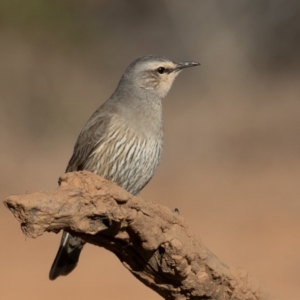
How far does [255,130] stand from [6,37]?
18.5ft

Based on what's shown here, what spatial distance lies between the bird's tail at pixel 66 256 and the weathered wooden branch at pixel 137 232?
1.59 meters

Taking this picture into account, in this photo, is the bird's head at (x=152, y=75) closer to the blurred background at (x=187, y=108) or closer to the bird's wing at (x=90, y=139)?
the bird's wing at (x=90, y=139)

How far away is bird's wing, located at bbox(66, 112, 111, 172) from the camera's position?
6.98m

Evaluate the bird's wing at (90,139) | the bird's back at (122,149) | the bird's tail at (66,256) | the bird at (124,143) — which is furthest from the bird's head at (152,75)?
the bird's tail at (66,256)

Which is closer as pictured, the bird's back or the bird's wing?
the bird's back

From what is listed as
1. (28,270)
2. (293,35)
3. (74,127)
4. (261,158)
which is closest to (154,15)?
(293,35)

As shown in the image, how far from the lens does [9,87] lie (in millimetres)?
18562

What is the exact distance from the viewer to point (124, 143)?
270 inches

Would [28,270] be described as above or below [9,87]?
below

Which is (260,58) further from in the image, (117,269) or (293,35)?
(117,269)

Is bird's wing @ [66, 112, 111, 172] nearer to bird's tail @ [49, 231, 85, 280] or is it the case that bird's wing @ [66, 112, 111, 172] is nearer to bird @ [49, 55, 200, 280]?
bird @ [49, 55, 200, 280]

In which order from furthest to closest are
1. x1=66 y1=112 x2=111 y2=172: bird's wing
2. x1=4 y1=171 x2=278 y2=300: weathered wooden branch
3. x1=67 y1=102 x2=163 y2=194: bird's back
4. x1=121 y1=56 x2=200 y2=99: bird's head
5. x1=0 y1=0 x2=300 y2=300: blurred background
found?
1. x1=0 y1=0 x2=300 y2=300: blurred background
2. x1=121 y1=56 x2=200 y2=99: bird's head
3. x1=66 y1=112 x2=111 y2=172: bird's wing
4. x1=67 y1=102 x2=163 y2=194: bird's back
5. x1=4 y1=171 x2=278 y2=300: weathered wooden branch

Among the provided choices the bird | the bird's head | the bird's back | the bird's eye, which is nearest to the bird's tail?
the bird

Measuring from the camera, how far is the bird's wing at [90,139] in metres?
6.98
